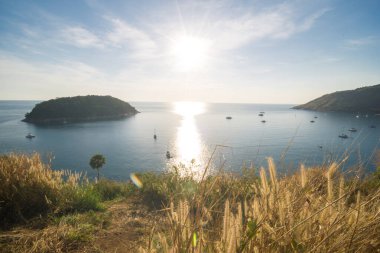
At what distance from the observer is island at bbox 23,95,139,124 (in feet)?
486

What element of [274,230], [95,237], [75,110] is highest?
[274,230]

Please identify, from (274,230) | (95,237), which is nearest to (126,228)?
(95,237)

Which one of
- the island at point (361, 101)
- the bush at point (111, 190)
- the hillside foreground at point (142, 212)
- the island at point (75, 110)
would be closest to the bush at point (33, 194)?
the hillside foreground at point (142, 212)

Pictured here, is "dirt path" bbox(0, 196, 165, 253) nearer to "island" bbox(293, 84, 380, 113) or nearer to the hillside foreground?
the hillside foreground

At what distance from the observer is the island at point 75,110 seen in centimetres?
14800

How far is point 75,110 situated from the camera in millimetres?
158125

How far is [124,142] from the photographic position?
312ft

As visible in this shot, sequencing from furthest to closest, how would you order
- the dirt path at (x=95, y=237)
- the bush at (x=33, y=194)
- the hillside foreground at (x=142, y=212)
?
the bush at (x=33, y=194) → the dirt path at (x=95, y=237) → the hillside foreground at (x=142, y=212)

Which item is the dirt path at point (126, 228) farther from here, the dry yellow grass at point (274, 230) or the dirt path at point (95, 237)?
the dry yellow grass at point (274, 230)

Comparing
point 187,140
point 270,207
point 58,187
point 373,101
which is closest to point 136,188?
point 58,187

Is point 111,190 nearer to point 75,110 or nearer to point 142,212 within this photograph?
point 142,212

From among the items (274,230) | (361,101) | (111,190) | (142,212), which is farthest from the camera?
(361,101)

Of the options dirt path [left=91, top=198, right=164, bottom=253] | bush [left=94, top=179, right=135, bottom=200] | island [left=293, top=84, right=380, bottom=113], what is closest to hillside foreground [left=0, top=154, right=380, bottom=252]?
dirt path [left=91, top=198, right=164, bottom=253]

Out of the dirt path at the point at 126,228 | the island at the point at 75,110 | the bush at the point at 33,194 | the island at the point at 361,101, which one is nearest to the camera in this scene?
the dirt path at the point at 126,228
